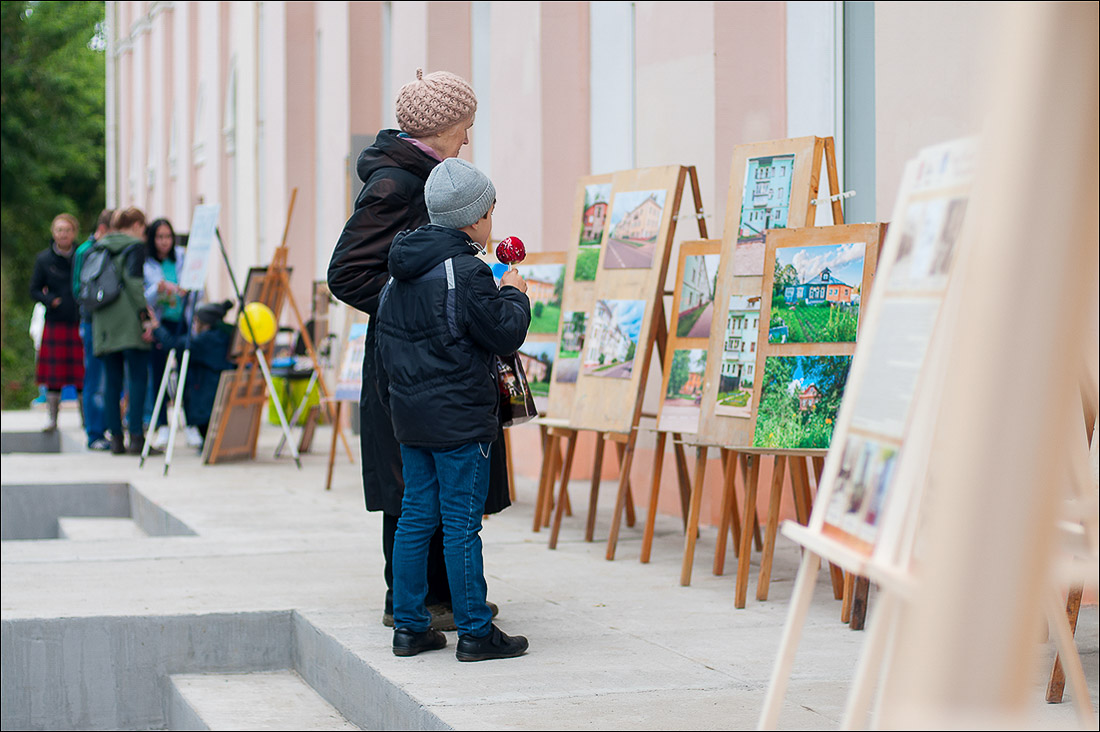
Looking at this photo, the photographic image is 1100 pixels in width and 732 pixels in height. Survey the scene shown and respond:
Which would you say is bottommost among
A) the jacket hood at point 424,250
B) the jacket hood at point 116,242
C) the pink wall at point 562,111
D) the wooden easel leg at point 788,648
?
the wooden easel leg at point 788,648

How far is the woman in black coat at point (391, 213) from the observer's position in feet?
15.0

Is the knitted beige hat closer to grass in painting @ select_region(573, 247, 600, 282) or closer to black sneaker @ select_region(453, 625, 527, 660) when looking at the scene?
black sneaker @ select_region(453, 625, 527, 660)

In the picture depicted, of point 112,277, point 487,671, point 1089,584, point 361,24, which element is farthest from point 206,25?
point 1089,584

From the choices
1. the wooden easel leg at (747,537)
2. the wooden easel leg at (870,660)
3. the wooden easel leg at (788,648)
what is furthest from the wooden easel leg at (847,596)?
the wooden easel leg at (870,660)

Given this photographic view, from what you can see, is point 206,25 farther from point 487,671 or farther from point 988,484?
point 988,484

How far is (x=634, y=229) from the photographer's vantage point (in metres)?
6.39

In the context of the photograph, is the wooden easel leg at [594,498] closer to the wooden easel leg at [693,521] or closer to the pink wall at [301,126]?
the wooden easel leg at [693,521]

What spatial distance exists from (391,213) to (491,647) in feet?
4.49

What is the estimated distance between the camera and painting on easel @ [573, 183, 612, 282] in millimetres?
6684

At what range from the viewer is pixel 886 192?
20.0 ft

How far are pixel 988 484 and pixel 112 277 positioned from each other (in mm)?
9268

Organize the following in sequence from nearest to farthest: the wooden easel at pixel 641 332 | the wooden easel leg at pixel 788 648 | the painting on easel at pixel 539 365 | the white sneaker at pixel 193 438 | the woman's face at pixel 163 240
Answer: the wooden easel leg at pixel 788 648, the wooden easel at pixel 641 332, the painting on easel at pixel 539 365, the woman's face at pixel 163 240, the white sneaker at pixel 193 438

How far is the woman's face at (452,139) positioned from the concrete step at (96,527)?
15.2ft

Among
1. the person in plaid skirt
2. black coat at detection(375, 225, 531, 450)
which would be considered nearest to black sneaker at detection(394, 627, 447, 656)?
black coat at detection(375, 225, 531, 450)
